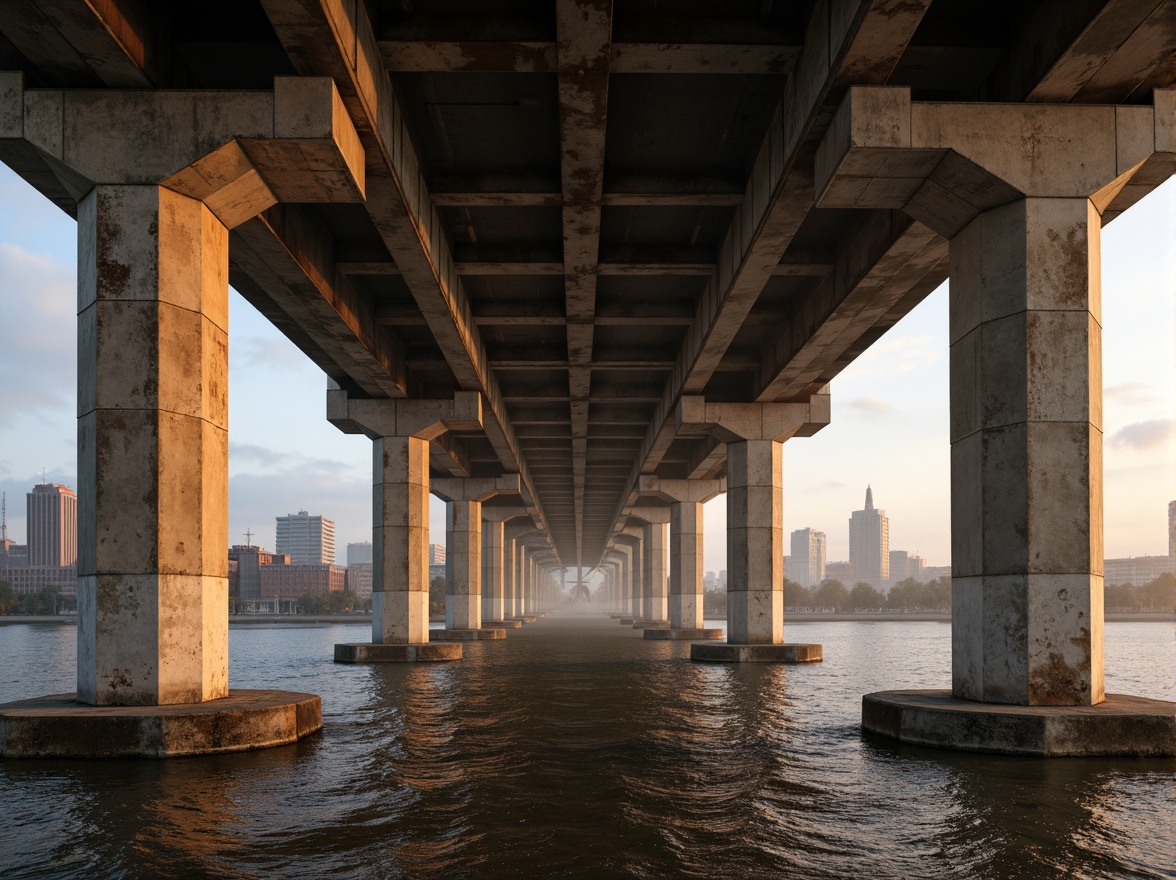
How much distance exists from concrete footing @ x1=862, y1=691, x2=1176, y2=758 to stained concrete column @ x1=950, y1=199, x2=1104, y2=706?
2.52ft

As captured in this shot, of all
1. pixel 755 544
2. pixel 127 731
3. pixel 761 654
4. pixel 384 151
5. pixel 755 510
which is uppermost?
pixel 384 151

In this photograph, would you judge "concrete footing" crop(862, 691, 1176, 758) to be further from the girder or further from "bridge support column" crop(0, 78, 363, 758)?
"bridge support column" crop(0, 78, 363, 758)

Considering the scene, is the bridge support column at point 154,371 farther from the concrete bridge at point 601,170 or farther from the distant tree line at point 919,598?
the distant tree line at point 919,598

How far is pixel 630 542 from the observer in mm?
106625

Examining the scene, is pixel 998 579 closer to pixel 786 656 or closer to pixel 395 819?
pixel 395 819

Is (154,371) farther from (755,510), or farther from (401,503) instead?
(755,510)

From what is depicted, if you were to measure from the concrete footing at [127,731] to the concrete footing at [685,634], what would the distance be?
4086 cm

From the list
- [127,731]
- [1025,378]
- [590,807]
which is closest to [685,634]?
[1025,378]

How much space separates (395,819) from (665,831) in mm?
2434

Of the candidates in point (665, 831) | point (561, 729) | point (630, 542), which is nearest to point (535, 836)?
point (665, 831)

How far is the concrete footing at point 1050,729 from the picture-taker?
1280 cm

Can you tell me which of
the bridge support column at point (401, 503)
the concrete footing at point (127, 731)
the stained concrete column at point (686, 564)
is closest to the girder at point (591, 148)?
the bridge support column at point (401, 503)

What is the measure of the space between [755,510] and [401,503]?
12052mm

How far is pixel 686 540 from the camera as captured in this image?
2311 inches
